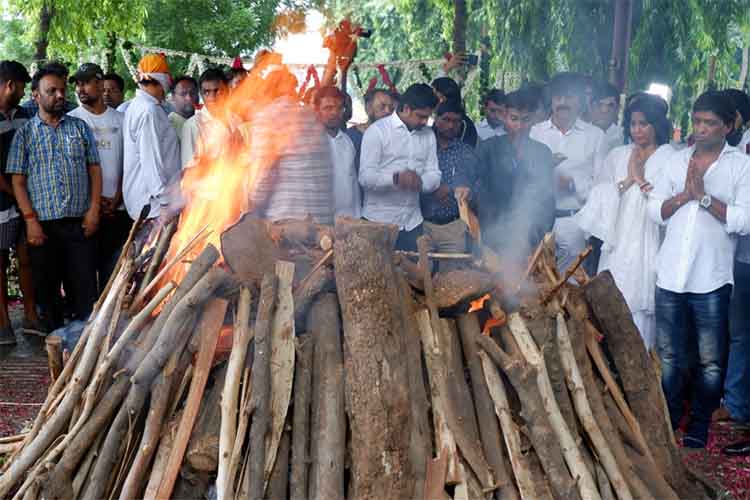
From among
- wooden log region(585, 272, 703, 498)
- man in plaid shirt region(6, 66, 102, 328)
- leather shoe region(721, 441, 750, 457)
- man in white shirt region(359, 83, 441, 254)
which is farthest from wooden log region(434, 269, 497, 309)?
man in plaid shirt region(6, 66, 102, 328)

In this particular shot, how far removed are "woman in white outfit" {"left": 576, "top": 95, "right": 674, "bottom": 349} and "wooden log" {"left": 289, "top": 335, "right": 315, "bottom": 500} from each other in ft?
10.1

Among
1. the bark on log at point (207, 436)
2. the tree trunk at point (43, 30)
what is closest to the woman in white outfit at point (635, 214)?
the bark on log at point (207, 436)

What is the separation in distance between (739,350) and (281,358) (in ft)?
13.0

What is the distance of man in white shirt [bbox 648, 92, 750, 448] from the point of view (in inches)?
223

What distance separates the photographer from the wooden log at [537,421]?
165 inches

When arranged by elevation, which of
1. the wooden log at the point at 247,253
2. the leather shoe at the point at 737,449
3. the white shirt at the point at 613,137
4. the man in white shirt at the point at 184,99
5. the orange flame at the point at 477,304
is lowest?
the leather shoe at the point at 737,449

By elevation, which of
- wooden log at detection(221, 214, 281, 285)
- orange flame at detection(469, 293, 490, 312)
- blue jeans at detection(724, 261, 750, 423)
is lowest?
blue jeans at detection(724, 261, 750, 423)

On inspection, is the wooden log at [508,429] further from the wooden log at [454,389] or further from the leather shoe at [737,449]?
the leather shoe at [737,449]

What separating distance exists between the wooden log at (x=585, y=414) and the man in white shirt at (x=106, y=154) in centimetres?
500

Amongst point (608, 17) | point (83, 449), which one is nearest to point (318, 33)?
point (608, 17)

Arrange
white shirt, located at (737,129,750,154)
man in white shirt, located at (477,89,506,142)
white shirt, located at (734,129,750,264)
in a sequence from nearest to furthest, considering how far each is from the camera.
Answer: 1. white shirt, located at (734,129,750,264)
2. white shirt, located at (737,129,750,154)
3. man in white shirt, located at (477,89,506,142)

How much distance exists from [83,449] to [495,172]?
4.36 m

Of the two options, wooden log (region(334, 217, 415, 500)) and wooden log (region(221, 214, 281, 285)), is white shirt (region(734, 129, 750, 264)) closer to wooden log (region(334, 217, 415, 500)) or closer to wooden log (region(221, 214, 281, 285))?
wooden log (region(334, 217, 415, 500))

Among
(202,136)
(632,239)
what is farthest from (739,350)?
(202,136)
